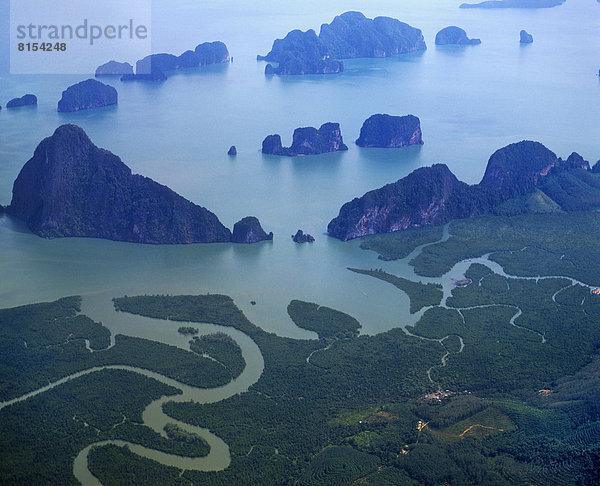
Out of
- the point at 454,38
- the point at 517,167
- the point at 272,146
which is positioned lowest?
the point at 517,167

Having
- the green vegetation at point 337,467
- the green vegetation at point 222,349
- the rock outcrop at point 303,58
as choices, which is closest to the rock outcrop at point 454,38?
the rock outcrop at point 303,58

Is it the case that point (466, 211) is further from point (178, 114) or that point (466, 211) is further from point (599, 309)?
point (178, 114)

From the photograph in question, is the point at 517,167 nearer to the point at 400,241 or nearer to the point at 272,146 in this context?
the point at 400,241

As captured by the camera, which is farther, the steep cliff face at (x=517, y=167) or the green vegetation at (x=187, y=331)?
the steep cliff face at (x=517, y=167)

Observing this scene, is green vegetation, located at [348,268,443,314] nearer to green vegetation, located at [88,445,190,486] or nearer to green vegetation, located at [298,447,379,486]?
green vegetation, located at [298,447,379,486]

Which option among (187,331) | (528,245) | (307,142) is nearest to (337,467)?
(187,331)

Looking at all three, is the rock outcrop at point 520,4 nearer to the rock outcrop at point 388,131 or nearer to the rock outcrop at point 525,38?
the rock outcrop at point 525,38
